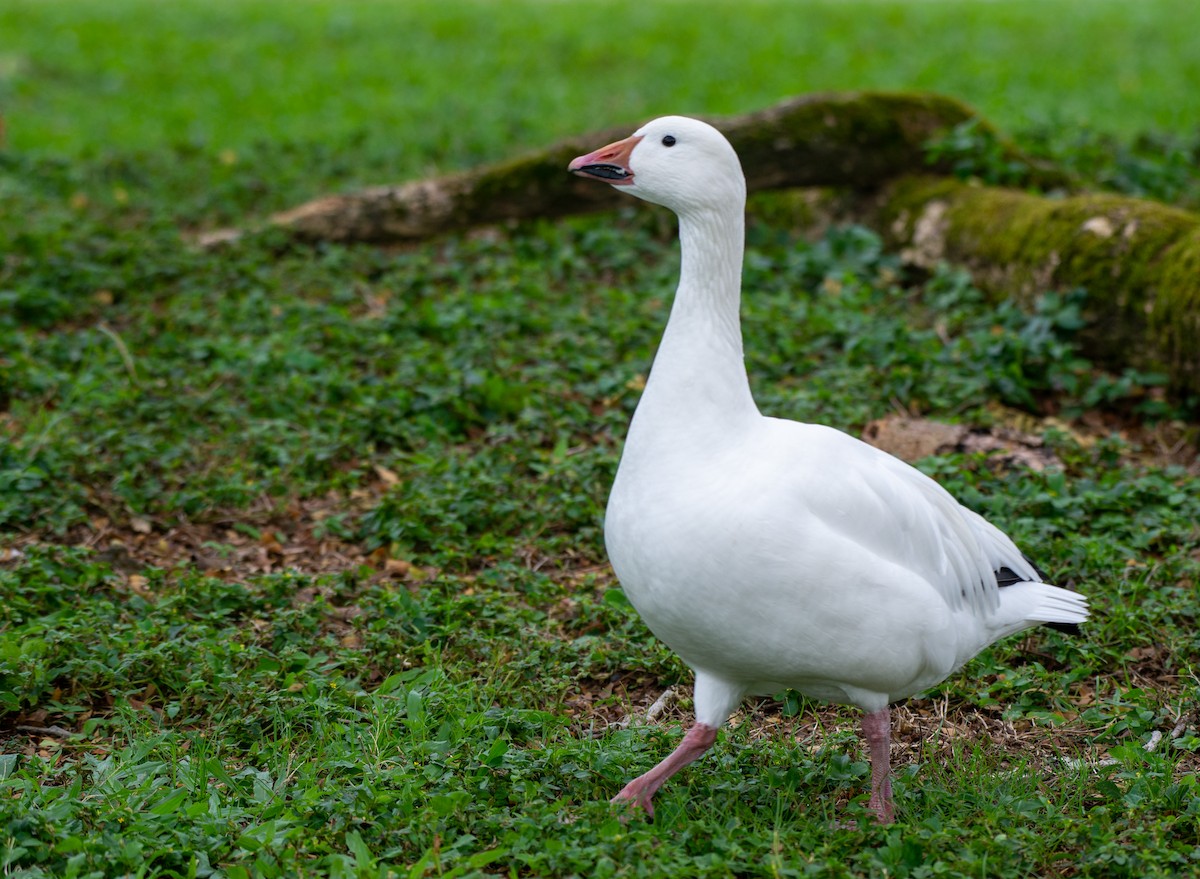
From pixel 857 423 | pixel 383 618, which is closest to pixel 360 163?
pixel 857 423

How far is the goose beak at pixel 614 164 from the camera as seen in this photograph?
3.53 meters

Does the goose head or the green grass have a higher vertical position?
the goose head

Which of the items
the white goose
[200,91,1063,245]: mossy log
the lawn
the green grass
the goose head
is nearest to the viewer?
the white goose

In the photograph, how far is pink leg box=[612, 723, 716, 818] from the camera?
347cm

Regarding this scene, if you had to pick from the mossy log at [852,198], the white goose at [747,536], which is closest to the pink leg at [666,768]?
the white goose at [747,536]

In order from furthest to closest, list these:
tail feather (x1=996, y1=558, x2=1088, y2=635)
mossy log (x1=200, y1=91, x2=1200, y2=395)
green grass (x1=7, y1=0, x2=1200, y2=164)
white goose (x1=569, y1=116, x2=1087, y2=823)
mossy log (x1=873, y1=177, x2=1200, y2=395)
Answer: green grass (x1=7, y1=0, x2=1200, y2=164)
mossy log (x1=200, y1=91, x2=1200, y2=395)
mossy log (x1=873, y1=177, x2=1200, y2=395)
tail feather (x1=996, y1=558, x2=1088, y2=635)
white goose (x1=569, y1=116, x2=1087, y2=823)

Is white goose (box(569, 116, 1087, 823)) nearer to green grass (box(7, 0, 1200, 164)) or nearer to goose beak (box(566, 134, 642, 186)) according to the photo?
goose beak (box(566, 134, 642, 186))

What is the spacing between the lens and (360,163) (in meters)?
10.0

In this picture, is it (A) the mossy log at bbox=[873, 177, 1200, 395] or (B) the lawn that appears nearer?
(B) the lawn

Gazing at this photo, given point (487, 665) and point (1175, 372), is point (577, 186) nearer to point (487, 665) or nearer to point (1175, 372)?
point (1175, 372)

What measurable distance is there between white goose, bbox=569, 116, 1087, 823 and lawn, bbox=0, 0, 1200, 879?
15.2 inches

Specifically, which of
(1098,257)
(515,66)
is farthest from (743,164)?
(515,66)

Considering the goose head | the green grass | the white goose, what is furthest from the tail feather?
the green grass

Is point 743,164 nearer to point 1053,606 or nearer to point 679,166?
point 679,166
